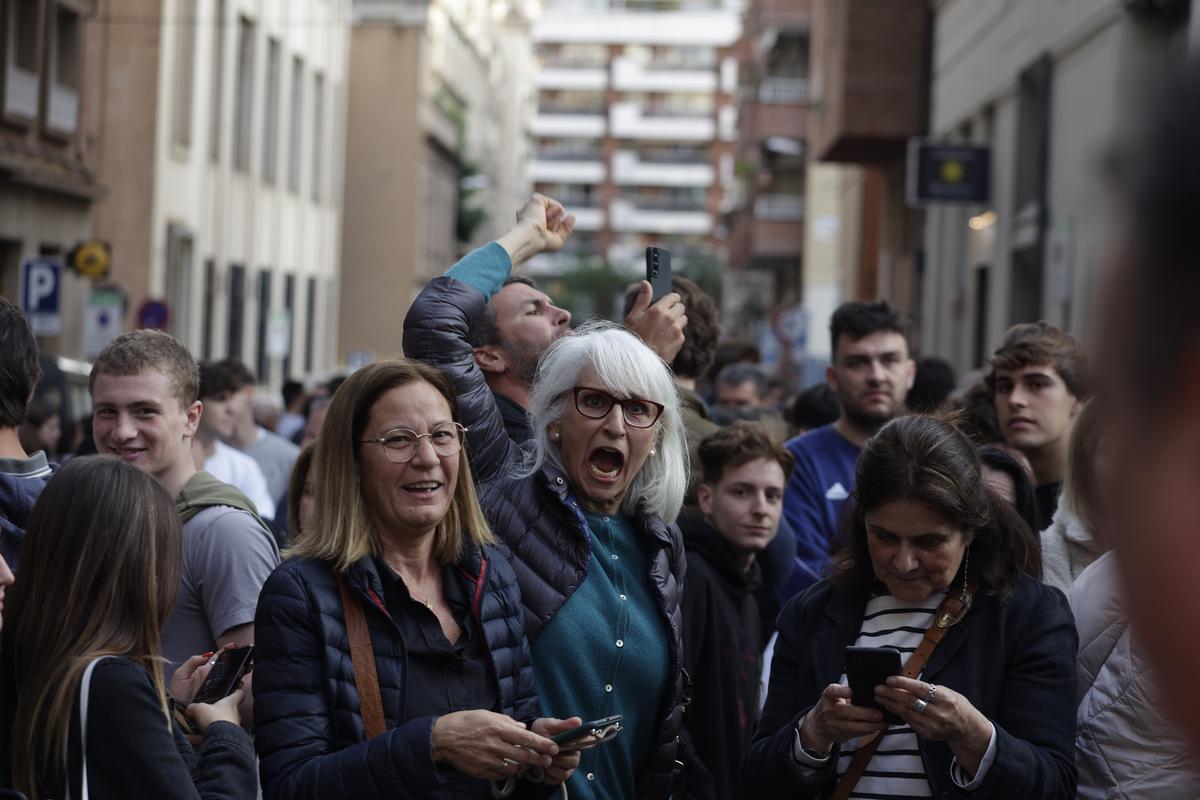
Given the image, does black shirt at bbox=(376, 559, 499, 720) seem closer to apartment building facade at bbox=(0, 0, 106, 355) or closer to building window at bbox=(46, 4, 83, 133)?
apartment building facade at bbox=(0, 0, 106, 355)

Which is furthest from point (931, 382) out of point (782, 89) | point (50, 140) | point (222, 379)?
point (782, 89)

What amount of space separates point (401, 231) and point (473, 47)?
1889 centimetres

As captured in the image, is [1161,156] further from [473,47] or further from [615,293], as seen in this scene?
[615,293]

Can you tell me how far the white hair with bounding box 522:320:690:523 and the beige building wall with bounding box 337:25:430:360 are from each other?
5007 cm

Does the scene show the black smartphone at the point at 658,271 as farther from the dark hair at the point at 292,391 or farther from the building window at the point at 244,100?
the building window at the point at 244,100

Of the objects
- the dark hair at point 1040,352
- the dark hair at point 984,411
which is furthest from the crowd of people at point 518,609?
the dark hair at point 984,411

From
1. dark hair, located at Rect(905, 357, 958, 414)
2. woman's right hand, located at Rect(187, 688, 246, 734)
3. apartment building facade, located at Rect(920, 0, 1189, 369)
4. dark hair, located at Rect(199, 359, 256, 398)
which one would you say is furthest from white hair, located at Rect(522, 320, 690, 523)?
apartment building facade, located at Rect(920, 0, 1189, 369)

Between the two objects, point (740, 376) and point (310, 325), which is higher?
point (310, 325)

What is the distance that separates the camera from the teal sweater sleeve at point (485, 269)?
4.91 m

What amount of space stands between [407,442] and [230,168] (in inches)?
1335

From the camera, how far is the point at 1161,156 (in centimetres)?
87

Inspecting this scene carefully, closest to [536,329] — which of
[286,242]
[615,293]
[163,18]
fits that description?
[163,18]

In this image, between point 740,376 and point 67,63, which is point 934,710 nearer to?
point 740,376

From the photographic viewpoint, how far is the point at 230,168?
36844 millimetres
